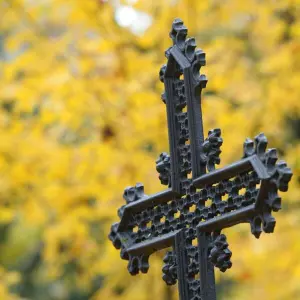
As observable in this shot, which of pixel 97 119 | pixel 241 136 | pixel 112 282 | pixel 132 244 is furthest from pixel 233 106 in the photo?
pixel 132 244

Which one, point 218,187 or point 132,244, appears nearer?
point 218,187

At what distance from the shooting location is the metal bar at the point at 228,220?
141cm

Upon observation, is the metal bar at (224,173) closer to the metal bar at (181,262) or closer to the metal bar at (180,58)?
the metal bar at (181,262)

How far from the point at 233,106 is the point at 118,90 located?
37.2 inches

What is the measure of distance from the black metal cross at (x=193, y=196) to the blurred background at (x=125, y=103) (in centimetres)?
228

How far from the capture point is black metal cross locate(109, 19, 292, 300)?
139cm

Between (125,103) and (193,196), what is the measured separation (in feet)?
8.87

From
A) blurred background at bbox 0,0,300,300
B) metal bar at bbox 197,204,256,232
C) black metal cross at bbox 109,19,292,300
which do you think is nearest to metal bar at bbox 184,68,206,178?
black metal cross at bbox 109,19,292,300

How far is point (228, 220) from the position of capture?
145 centimetres

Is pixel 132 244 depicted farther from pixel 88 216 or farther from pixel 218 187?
pixel 88 216

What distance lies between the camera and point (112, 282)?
484cm

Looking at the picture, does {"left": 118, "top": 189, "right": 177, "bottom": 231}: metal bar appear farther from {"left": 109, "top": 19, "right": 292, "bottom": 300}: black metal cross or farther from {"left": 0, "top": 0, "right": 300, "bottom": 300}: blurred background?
{"left": 0, "top": 0, "right": 300, "bottom": 300}: blurred background

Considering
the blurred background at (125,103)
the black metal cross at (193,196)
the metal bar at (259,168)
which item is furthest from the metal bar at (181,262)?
the blurred background at (125,103)

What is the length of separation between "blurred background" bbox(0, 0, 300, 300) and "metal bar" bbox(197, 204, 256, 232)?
2492 millimetres
